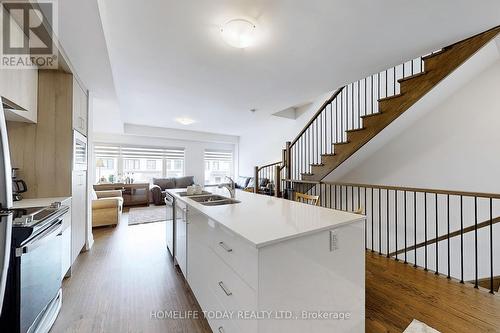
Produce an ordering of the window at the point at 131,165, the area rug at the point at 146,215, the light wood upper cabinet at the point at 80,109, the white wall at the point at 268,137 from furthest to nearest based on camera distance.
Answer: the window at the point at 131,165 → the white wall at the point at 268,137 → the area rug at the point at 146,215 → the light wood upper cabinet at the point at 80,109

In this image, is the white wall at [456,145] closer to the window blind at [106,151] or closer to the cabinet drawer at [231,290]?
the cabinet drawer at [231,290]

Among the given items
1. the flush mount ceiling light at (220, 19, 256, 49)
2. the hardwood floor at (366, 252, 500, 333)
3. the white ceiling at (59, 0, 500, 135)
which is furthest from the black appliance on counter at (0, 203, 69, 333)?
the hardwood floor at (366, 252, 500, 333)

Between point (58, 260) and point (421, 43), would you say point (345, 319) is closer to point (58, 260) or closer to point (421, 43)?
point (58, 260)

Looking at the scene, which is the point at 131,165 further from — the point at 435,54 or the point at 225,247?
the point at 435,54

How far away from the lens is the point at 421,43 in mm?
2236

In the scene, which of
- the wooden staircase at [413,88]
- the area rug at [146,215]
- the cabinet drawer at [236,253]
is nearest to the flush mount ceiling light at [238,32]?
the cabinet drawer at [236,253]

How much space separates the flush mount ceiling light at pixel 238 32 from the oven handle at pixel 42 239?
2203mm

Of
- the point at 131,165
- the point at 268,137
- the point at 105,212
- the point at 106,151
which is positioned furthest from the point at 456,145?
the point at 106,151

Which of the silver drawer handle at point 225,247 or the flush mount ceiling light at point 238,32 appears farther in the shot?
the flush mount ceiling light at point 238,32

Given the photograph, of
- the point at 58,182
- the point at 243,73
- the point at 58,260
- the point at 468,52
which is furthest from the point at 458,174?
the point at 58,182

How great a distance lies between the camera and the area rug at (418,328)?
141cm

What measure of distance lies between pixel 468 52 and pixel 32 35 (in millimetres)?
4205

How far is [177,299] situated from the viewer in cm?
192

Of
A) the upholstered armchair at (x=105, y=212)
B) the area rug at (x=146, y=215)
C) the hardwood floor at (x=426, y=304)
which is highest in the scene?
the upholstered armchair at (x=105, y=212)
